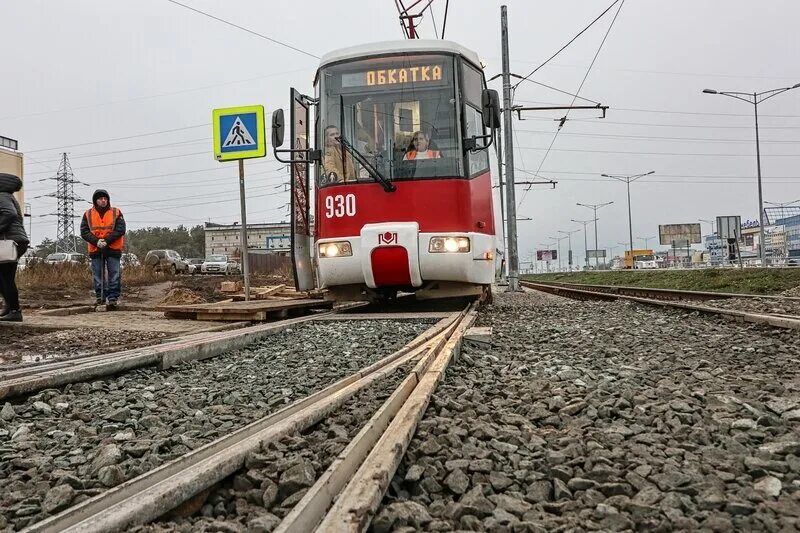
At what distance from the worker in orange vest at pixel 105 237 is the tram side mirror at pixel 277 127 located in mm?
3615

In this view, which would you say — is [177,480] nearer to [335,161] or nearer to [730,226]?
[335,161]

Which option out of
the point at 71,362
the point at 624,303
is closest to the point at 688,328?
the point at 624,303

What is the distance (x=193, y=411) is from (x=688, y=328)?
196 inches

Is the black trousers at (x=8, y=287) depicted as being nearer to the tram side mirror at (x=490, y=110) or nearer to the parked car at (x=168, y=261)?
the tram side mirror at (x=490, y=110)

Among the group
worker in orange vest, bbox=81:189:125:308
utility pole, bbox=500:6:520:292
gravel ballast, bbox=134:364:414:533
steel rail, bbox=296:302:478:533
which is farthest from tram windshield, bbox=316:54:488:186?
utility pole, bbox=500:6:520:292

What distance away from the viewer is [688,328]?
19.3 ft

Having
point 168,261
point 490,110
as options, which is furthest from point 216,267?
point 490,110

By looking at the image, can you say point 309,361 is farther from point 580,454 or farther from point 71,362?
point 580,454

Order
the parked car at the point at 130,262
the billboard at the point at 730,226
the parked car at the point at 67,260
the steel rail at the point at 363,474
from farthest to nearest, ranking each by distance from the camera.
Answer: the billboard at the point at 730,226, the parked car at the point at 130,262, the parked car at the point at 67,260, the steel rail at the point at 363,474

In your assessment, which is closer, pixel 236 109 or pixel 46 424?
pixel 46 424

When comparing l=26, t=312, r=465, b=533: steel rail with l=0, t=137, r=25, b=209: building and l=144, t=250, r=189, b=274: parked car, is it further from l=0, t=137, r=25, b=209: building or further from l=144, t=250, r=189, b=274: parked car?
l=144, t=250, r=189, b=274: parked car

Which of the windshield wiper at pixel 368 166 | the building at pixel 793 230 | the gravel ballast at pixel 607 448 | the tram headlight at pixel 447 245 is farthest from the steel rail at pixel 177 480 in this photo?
the building at pixel 793 230

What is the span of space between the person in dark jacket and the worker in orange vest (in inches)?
87.1

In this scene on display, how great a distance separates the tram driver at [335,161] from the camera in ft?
25.4
